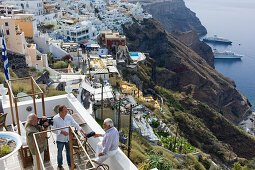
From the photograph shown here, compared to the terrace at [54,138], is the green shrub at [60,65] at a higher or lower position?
lower

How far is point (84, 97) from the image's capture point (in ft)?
67.4

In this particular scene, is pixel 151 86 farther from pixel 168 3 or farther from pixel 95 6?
pixel 168 3

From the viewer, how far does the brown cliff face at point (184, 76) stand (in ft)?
201

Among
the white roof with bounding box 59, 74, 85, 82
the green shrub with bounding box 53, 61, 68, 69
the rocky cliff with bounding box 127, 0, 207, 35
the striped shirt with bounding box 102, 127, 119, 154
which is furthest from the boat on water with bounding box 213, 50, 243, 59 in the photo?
the striped shirt with bounding box 102, 127, 119, 154

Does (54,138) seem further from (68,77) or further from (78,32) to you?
(78,32)

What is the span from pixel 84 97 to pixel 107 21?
136 feet

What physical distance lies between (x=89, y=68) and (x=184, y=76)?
135 ft

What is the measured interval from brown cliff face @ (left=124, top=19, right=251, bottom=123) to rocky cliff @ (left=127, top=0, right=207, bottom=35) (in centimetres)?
6910

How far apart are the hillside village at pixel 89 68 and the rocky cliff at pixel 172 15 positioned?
90.7m

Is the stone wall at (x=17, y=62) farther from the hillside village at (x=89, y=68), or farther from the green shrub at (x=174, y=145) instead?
the green shrub at (x=174, y=145)

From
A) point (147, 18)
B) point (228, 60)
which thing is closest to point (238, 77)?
point (228, 60)

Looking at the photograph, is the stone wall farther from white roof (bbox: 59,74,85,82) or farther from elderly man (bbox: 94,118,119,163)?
elderly man (bbox: 94,118,119,163)

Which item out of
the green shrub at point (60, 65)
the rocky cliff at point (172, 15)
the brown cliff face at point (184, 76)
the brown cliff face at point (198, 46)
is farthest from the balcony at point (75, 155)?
the rocky cliff at point (172, 15)

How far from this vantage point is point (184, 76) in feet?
210
